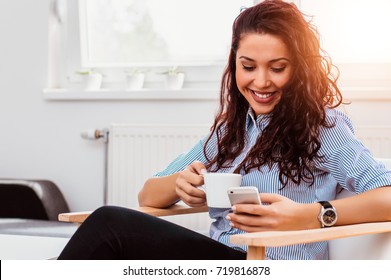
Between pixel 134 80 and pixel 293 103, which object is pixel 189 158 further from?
pixel 134 80

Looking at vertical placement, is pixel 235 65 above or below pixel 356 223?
above

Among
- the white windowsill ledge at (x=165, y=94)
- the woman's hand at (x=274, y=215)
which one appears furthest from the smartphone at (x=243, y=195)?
the white windowsill ledge at (x=165, y=94)

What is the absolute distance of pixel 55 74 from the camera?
3332mm

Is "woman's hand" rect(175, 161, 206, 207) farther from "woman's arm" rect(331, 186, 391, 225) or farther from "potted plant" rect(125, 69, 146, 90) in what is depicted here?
"potted plant" rect(125, 69, 146, 90)

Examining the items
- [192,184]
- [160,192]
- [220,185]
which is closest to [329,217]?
[220,185]

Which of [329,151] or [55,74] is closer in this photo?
[329,151]

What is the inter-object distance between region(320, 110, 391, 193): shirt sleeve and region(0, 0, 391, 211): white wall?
148cm

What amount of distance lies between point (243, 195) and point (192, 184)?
28cm

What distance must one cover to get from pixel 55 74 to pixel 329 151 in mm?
1934

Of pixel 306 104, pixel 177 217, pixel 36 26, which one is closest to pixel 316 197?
pixel 306 104

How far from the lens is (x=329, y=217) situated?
1537 millimetres

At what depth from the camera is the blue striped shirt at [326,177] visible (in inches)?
62.8
